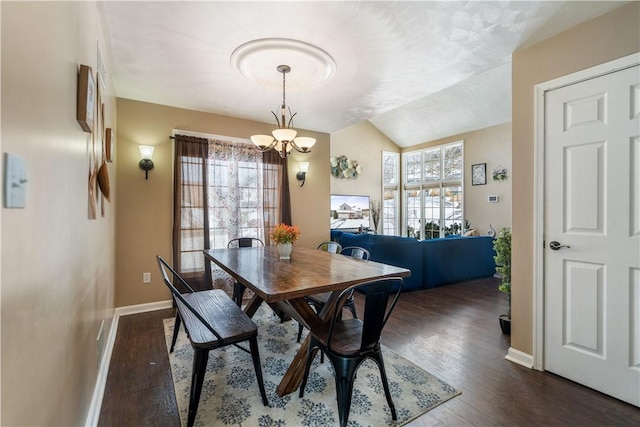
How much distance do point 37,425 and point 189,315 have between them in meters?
1.29

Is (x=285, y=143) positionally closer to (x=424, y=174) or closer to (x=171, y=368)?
(x=171, y=368)

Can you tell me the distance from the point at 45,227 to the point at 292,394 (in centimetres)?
170

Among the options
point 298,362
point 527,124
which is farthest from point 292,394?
point 527,124

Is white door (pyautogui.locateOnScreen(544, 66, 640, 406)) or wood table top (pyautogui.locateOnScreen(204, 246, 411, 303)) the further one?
white door (pyautogui.locateOnScreen(544, 66, 640, 406))

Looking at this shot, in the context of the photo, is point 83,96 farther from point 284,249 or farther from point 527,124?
point 527,124

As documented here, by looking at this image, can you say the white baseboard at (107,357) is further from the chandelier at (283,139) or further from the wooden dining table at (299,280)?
the chandelier at (283,139)

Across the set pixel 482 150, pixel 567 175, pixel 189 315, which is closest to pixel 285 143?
pixel 189 315

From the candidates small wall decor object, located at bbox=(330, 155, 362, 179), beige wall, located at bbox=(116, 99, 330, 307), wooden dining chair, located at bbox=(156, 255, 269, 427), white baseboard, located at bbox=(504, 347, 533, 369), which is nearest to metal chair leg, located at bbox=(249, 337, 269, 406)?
wooden dining chair, located at bbox=(156, 255, 269, 427)

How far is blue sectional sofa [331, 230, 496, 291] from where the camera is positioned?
4.27 meters

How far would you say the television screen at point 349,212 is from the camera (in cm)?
748

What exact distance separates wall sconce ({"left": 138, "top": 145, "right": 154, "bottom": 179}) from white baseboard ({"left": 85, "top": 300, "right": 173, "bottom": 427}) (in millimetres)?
1600

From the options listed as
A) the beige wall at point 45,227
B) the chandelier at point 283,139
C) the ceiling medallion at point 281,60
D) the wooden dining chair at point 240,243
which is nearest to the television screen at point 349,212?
the wooden dining chair at point 240,243

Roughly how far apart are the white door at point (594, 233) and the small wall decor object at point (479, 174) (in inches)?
175

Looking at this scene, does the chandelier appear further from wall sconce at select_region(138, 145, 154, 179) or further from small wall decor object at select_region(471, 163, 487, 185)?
small wall decor object at select_region(471, 163, 487, 185)
